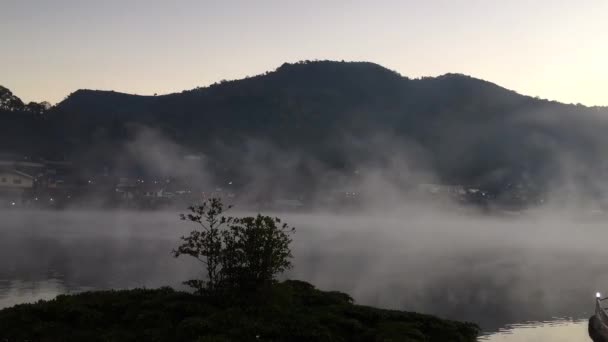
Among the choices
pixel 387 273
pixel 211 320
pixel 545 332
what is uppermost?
pixel 211 320

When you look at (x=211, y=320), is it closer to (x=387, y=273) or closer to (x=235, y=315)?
(x=235, y=315)

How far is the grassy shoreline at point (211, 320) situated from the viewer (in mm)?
15664

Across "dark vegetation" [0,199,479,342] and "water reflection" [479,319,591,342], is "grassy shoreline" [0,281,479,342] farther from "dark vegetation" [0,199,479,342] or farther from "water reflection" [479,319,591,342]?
"water reflection" [479,319,591,342]

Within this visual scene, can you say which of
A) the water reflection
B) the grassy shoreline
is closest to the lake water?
the water reflection

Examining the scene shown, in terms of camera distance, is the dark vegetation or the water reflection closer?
the dark vegetation

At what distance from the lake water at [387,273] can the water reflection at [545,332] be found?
6cm

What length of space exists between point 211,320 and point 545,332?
2620cm

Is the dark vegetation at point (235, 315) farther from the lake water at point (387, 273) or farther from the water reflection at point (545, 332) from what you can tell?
the lake water at point (387, 273)

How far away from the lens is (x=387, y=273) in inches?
2307

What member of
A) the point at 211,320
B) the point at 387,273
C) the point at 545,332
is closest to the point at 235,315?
the point at 211,320

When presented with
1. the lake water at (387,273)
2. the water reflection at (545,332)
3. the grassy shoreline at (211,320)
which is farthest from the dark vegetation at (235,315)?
the lake water at (387,273)

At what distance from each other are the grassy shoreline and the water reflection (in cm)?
1604

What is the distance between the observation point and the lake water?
39781mm

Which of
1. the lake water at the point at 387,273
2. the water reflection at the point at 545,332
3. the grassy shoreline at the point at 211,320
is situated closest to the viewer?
the grassy shoreline at the point at 211,320
